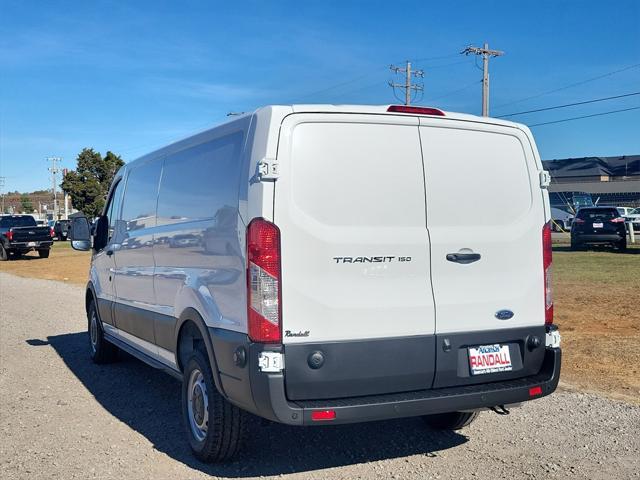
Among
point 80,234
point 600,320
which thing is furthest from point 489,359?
point 600,320

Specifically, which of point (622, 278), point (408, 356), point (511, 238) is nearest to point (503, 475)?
point (408, 356)

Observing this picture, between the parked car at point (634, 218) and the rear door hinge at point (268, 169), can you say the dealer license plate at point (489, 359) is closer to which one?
the rear door hinge at point (268, 169)

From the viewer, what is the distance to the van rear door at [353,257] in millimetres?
3945

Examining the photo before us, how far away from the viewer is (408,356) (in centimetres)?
414

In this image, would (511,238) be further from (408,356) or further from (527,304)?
(408,356)

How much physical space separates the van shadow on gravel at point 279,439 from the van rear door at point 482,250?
101 centimetres

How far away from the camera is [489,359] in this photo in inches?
173

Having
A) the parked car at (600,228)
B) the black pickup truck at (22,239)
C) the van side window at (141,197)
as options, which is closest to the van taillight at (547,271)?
the van side window at (141,197)

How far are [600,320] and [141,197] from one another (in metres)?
6.90

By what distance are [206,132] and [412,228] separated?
1.71m

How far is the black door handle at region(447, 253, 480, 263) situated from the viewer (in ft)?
14.2

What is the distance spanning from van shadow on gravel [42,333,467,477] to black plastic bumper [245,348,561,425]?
0.76 meters

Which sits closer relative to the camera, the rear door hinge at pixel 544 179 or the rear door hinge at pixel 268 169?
the rear door hinge at pixel 268 169

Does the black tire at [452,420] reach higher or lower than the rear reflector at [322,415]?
lower
